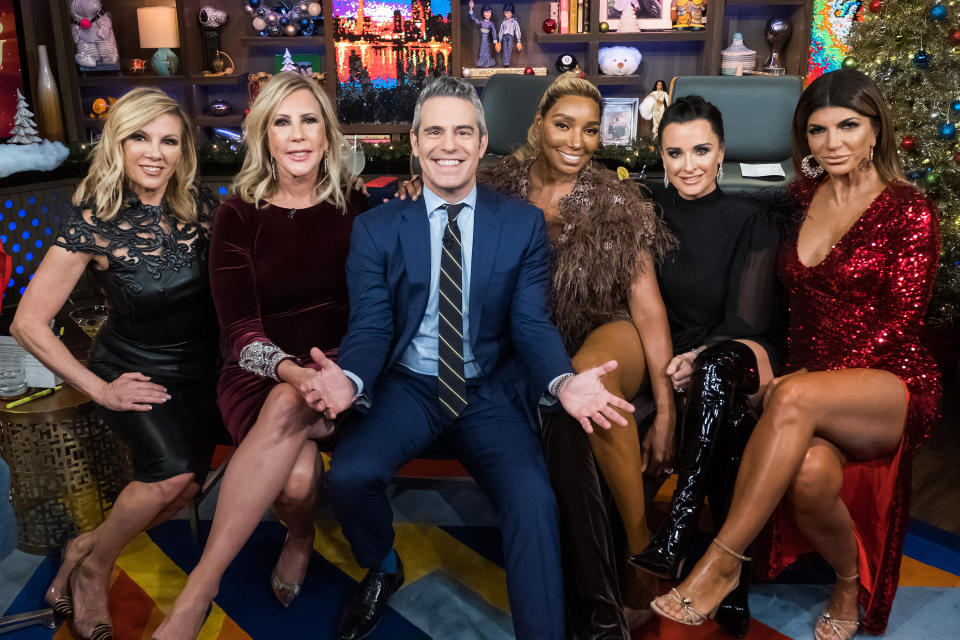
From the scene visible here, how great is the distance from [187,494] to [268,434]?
370 millimetres

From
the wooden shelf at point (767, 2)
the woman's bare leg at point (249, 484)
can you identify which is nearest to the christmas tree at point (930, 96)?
the wooden shelf at point (767, 2)

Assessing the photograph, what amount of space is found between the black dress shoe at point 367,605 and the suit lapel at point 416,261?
0.63 metres

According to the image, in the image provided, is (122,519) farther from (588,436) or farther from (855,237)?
(855,237)

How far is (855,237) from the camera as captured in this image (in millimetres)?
1937

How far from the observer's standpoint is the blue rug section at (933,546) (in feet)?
7.31

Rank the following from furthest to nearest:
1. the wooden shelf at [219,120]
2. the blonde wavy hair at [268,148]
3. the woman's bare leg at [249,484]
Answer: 1. the wooden shelf at [219,120]
2. the blonde wavy hair at [268,148]
3. the woman's bare leg at [249,484]

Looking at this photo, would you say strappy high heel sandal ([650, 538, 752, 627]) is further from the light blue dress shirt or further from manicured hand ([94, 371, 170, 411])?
manicured hand ([94, 371, 170, 411])

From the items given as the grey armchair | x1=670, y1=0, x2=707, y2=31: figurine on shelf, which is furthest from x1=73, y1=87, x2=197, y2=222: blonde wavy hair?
x1=670, y1=0, x2=707, y2=31: figurine on shelf

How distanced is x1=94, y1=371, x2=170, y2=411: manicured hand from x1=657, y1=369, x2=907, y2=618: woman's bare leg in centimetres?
128

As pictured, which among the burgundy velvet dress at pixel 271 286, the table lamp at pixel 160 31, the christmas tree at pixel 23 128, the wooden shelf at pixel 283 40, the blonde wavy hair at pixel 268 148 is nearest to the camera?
the burgundy velvet dress at pixel 271 286

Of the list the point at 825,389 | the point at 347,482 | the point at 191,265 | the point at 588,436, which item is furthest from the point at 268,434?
the point at 825,389

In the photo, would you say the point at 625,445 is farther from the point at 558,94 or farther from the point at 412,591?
the point at 558,94

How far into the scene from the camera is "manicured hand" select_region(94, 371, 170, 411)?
1942mm

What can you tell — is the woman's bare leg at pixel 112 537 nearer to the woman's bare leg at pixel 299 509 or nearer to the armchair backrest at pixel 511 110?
the woman's bare leg at pixel 299 509
